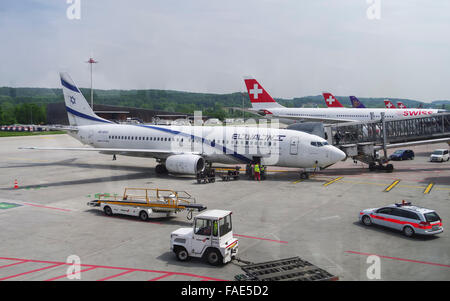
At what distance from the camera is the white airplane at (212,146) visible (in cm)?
3192

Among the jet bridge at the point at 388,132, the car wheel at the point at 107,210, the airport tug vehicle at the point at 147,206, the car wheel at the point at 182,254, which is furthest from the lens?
the jet bridge at the point at 388,132

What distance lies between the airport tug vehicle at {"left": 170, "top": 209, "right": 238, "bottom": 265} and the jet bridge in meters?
25.3

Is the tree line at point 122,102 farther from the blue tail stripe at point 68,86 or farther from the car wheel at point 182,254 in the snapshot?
the car wheel at point 182,254

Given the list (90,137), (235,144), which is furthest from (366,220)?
(90,137)

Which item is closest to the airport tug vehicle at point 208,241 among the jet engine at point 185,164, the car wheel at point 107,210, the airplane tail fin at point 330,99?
the car wheel at point 107,210

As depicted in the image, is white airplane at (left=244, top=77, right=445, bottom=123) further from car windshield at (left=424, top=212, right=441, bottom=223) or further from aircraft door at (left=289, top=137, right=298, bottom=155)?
car windshield at (left=424, top=212, right=441, bottom=223)

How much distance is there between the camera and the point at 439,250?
16.1 meters

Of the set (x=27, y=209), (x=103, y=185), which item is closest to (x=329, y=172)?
(x=103, y=185)

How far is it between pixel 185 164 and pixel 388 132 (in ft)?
68.7

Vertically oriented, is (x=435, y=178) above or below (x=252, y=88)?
below

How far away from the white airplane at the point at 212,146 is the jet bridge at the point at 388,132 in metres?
6.93

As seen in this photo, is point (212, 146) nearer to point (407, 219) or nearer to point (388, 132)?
point (388, 132)
